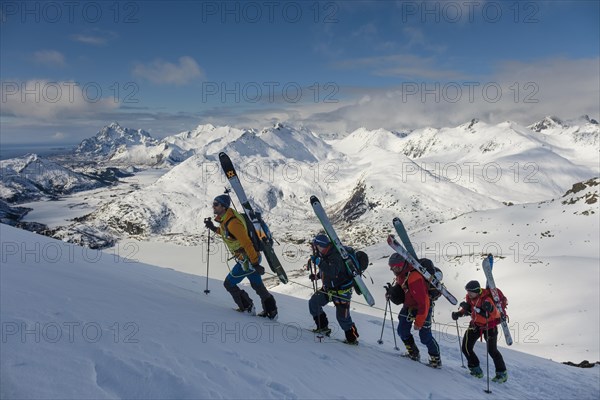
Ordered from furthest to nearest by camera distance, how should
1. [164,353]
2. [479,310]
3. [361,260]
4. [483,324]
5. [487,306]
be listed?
[479,310] < [483,324] < [487,306] < [361,260] < [164,353]

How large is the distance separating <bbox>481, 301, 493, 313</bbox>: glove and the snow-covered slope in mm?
2071

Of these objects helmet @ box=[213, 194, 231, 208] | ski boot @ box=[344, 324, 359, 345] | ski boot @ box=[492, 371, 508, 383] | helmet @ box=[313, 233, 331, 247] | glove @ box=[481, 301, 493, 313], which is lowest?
ski boot @ box=[492, 371, 508, 383]

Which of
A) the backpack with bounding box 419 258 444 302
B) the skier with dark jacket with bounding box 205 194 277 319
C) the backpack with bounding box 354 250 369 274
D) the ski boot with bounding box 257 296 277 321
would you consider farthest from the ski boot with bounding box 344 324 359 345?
the skier with dark jacket with bounding box 205 194 277 319

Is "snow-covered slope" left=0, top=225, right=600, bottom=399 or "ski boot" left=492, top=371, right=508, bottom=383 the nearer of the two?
"snow-covered slope" left=0, top=225, right=600, bottom=399

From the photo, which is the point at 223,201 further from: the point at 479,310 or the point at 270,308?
the point at 479,310

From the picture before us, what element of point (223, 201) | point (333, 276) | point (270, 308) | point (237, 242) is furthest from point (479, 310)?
point (223, 201)

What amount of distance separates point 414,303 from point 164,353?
6981 millimetres

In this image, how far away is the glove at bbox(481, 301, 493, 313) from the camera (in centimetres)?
1094

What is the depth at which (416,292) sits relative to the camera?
10148 mm

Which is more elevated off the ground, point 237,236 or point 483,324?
point 237,236

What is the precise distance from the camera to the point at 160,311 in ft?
27.1

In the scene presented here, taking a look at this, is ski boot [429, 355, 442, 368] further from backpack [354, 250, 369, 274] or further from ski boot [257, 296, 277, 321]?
ski boot [257, 296, 277, 321]

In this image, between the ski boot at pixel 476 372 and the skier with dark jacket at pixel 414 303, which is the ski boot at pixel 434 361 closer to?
the skier with dark jacket at pixel 414 303

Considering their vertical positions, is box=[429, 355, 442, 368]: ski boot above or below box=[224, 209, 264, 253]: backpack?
below
